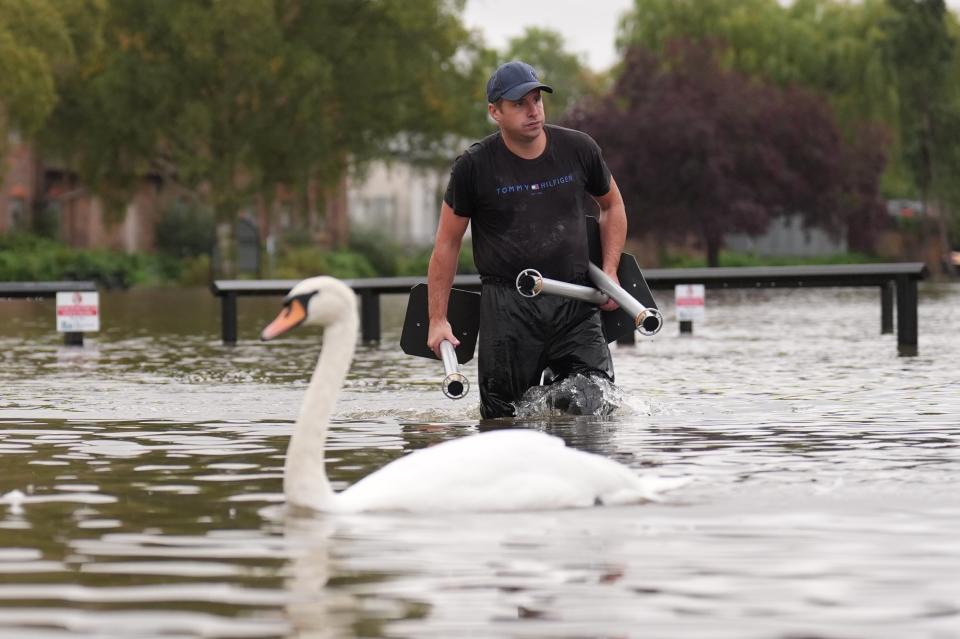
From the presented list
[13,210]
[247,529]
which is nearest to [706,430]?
[247,529]

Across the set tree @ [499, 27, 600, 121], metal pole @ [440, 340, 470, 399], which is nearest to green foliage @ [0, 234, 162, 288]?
metal pole @ [440, 340, 470, 399]

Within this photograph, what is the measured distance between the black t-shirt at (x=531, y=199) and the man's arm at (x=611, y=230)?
17cm

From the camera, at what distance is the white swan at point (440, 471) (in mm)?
8539

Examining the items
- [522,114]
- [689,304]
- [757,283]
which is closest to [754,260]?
[689,304]

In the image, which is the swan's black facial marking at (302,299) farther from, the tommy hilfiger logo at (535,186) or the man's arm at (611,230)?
the man's arm at (611,230)

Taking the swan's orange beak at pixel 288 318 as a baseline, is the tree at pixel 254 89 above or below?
above

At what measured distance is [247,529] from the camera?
28.2ft

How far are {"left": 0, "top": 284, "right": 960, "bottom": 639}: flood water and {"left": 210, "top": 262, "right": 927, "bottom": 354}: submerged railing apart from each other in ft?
23.0

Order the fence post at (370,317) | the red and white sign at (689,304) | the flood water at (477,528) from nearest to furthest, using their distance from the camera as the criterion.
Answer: the flood water at (477,528) → the fence post at (370,317) → the red and white sign at (689,304)

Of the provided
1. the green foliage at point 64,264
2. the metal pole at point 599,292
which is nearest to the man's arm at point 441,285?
the metal pole at point 599,292

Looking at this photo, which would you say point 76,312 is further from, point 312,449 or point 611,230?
point 312,449

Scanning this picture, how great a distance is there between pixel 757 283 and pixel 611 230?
551 inches

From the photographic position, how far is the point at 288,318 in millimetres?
8750

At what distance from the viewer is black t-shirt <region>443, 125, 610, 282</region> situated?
A: 1257cm
